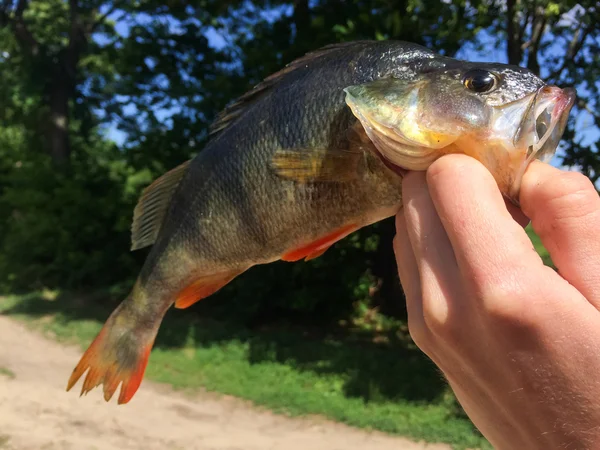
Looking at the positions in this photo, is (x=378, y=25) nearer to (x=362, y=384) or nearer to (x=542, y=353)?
(x=362, y=384)

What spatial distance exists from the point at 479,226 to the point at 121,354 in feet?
6.19

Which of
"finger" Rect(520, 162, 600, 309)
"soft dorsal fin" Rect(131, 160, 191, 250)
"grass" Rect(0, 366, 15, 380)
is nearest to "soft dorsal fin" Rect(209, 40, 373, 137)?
"soft dorsal fin" Rect(131, 160, 191, 250)

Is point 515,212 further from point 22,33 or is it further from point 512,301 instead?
point 22,33

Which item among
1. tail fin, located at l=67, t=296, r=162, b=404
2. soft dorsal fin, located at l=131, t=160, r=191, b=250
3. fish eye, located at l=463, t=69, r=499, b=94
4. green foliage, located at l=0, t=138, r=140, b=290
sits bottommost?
green foliage, located at l=0, t=138, r=140, b=290

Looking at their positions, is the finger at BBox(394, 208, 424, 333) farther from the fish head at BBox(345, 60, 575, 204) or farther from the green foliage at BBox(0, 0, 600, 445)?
the green foliage at BBox(0, 0, 600, 445)

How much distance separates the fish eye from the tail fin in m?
1.71

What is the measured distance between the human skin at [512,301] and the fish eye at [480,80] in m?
0.30

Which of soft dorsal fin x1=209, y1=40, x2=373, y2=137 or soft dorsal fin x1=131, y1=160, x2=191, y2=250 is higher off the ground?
soft dorsal fin x1=209, y1=40, x2=373, y2=137

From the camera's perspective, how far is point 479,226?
1177 millimetres

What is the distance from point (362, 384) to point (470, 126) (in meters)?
6.04

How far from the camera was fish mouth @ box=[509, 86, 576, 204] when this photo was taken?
1.42m

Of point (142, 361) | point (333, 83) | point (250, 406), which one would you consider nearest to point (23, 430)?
point (250, 406)

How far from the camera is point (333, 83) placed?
1.86 m

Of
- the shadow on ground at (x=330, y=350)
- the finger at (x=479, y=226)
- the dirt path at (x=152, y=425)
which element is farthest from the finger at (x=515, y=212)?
the shadow on ground at (x=330, y=350)
